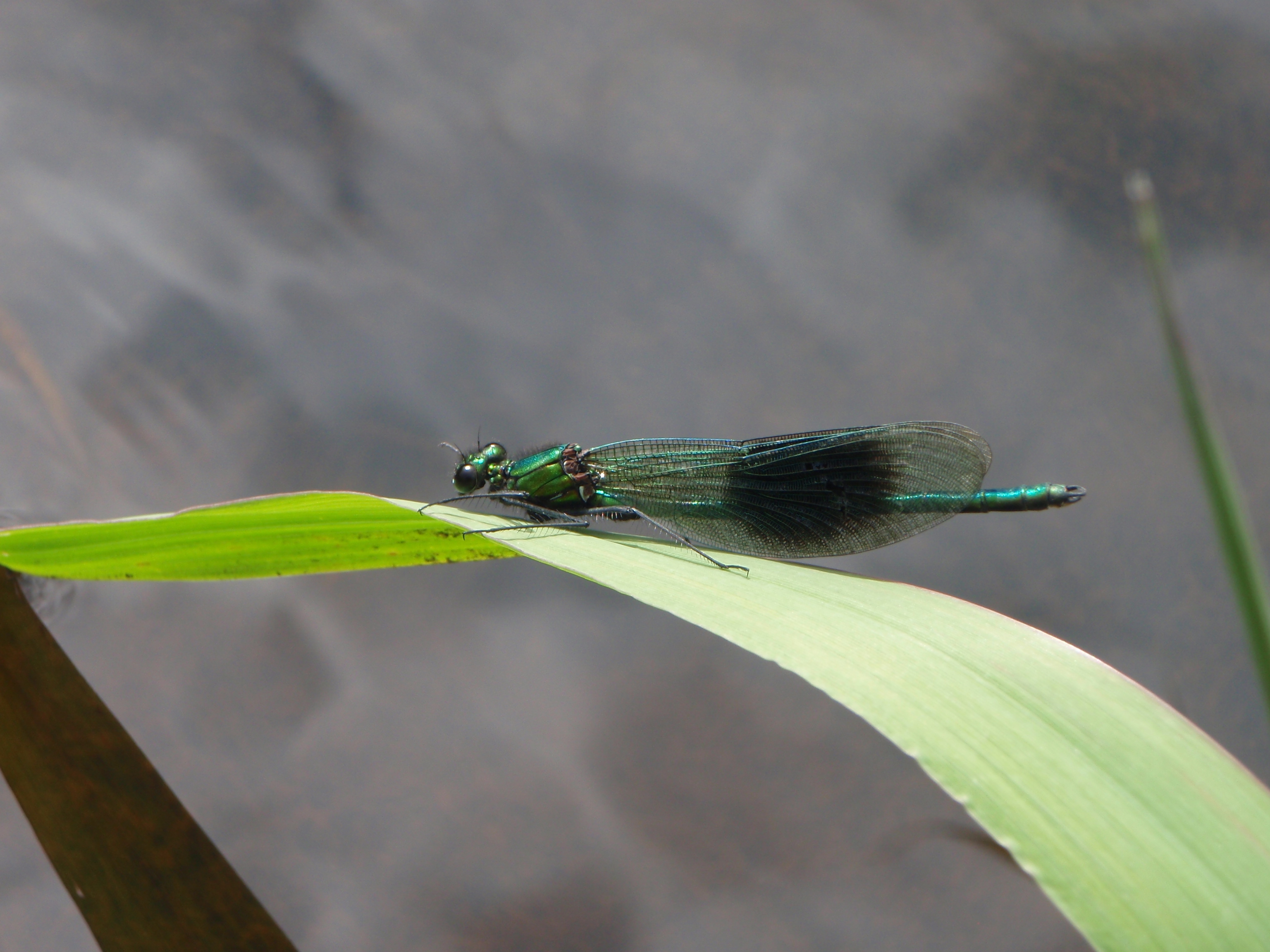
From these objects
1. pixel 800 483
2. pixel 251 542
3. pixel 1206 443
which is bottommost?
pixel 1206 443

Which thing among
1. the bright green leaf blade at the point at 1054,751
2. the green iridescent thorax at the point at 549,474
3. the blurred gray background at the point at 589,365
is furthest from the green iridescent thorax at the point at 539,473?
the bright green leaf blade at the point at 1054,751

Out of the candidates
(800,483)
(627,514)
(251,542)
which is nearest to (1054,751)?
(251,542)

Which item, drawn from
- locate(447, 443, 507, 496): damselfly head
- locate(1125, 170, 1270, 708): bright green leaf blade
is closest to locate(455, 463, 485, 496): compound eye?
locate(447, 443, 507, 496): damselfly head

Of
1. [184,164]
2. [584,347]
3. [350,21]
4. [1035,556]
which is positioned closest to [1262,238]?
[1035,556]

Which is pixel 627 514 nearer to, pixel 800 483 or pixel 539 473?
pixel 539 473

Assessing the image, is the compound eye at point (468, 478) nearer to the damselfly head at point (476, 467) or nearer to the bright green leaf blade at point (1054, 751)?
the damselfly head at point (476, 467)

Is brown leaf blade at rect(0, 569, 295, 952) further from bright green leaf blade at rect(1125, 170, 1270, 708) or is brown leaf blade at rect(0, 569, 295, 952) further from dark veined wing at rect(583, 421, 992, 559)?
bright green leaf blade at rect(1125, 170, 1270, 708)
